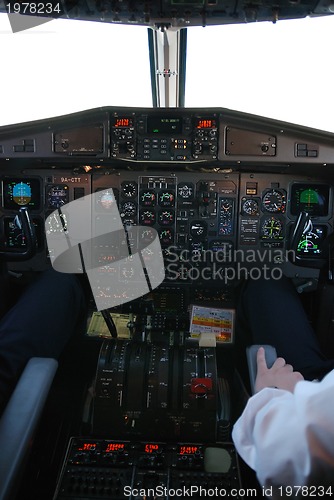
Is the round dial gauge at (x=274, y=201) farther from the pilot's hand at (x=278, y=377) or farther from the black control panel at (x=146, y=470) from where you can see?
the pilot's hand at (x=278, y=377)

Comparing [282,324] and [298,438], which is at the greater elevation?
[298,438]

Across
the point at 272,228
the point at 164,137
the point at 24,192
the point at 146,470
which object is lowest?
the point at 146,470

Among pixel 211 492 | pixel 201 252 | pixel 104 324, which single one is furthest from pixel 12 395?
pixel 201 252

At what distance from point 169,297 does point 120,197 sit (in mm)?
758

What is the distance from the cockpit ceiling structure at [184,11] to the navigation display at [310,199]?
124 cm

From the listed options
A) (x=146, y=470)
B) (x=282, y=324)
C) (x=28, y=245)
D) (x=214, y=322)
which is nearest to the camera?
(x=146, y=470)

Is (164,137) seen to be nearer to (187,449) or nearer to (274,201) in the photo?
(274,201)

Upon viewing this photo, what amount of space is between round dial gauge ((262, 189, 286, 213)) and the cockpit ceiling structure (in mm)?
1220

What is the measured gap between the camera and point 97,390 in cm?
225

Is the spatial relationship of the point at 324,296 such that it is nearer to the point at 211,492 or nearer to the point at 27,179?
the point at 211,492

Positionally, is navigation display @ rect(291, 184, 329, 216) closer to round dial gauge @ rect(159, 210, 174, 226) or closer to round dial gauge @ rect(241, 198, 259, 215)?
round dial gauge @ rect(241, 198, 259, 215)

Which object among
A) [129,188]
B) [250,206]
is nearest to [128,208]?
[129,188]

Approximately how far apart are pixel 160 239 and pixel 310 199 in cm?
106

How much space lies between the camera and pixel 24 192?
3.35 m
